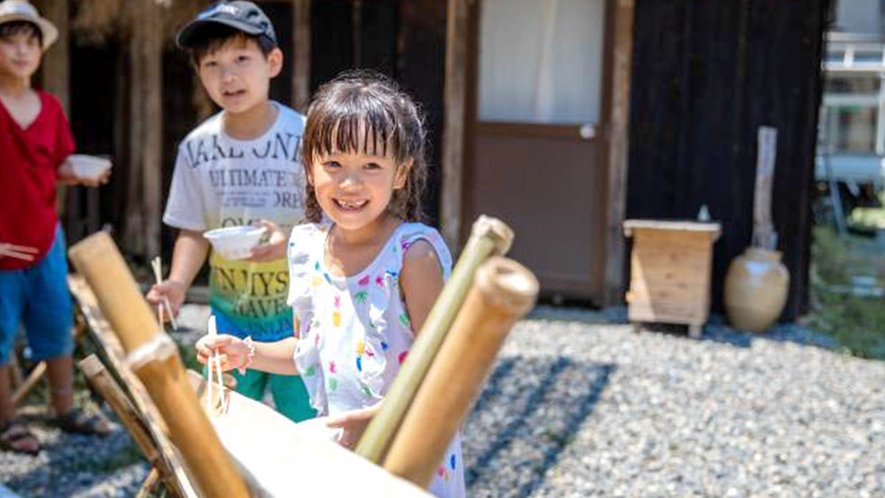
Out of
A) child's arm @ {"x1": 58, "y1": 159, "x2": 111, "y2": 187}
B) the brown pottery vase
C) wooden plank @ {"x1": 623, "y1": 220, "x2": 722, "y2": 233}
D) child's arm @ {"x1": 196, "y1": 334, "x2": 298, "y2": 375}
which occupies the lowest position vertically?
the brown pottery vase

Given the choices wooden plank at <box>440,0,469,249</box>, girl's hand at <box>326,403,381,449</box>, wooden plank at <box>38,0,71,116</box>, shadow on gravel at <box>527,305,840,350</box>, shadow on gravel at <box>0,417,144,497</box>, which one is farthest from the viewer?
wooden plank at <box>38,0,71,116</box>

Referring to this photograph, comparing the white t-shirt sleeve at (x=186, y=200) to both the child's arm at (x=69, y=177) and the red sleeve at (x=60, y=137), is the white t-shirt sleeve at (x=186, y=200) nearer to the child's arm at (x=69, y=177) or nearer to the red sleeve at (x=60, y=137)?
the child's arm at (x=69, y=177)

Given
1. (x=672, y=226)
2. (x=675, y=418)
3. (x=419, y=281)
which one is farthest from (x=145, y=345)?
(x=672, y=226)

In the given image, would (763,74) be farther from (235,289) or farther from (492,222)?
(492,222)

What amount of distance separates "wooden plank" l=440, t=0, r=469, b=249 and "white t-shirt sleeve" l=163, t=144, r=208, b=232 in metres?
4.90

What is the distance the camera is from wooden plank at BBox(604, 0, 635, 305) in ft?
25.2

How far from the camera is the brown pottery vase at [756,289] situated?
284 inches

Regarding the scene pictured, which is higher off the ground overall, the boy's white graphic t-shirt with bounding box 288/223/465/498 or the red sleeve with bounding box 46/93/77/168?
the red sleeve with bounding box 46/93/77/168

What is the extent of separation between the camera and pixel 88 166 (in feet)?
15.3

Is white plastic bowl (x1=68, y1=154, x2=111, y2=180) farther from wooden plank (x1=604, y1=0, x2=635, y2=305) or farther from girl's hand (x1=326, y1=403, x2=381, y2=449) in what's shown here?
wooden plank (x1=604, y1=0, x2=635, y2=305)

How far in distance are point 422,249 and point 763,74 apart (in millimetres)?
6076

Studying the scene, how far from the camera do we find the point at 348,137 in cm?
188

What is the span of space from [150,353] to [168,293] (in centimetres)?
169

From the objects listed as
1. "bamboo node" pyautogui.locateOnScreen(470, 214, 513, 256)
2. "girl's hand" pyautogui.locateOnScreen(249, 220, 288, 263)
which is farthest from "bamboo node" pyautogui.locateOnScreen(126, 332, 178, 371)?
"girl's hand" pyautogui.locateOnScreen(249, 220, 288, 263)
